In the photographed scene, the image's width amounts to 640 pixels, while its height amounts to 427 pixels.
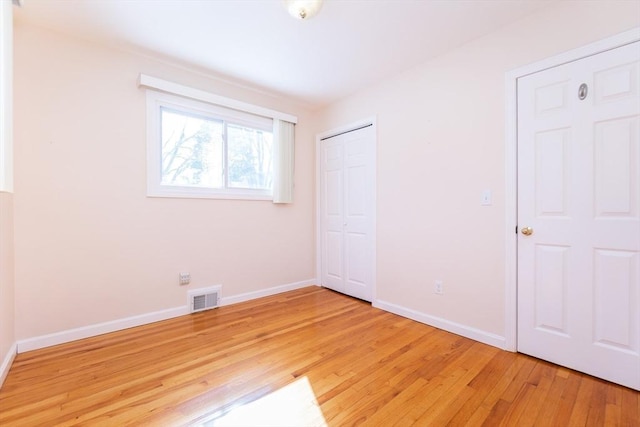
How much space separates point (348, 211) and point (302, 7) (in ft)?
7.15

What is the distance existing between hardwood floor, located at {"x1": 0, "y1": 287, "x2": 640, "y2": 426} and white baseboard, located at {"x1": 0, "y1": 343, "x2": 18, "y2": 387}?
0.04 meters

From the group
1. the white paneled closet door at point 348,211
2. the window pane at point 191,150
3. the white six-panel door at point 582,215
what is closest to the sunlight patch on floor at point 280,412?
the white six-panel door at point 582,215

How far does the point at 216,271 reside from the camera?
3.05m

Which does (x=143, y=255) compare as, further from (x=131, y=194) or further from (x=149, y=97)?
(x=149, y=97)

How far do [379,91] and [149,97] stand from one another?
92.1 inches

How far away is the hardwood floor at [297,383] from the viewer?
142 cm

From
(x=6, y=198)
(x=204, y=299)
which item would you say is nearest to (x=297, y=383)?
(x=204, y=299)

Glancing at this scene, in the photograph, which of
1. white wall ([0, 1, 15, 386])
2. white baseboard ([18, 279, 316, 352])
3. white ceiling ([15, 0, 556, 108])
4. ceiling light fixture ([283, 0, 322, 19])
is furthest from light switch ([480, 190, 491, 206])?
white wall ([0, 1, 15, 386])

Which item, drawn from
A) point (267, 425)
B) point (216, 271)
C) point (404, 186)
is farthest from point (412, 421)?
point (216, 271)

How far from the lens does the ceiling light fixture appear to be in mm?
1852

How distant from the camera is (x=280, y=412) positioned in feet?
4.80

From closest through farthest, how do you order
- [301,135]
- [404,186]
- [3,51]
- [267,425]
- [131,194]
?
[267,425]
[3,51]
[131,194]
[404,186]
[301,135]

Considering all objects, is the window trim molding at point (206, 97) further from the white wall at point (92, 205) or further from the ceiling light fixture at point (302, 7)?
the ceiling light fixture at point (302, 7)

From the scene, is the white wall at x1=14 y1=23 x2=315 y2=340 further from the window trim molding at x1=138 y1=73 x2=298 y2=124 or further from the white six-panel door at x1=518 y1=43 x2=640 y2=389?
the white six-panel door at x1=518 y1=43 x2=640 y2=389
